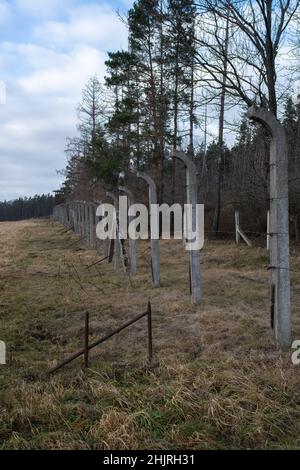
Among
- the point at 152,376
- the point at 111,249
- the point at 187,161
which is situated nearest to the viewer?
the point at 152,376

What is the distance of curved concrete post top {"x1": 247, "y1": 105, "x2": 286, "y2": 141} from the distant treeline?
397 feet

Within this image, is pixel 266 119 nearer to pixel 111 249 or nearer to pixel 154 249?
pixel 154 249

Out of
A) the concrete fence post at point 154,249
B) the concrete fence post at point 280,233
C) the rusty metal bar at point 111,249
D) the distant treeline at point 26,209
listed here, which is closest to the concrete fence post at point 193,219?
the concrete fence post at point 154,249

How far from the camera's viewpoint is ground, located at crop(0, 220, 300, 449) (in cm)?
368

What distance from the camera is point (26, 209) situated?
419 feet

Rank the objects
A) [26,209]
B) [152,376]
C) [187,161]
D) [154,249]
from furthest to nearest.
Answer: [26,209] → [154,249] → [187,161] → [152,376]

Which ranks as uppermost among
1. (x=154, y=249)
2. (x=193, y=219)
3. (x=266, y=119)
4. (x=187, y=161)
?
(x=266, y=119)

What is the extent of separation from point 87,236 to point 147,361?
54.9ft

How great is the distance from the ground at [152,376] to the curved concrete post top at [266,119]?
8.78ft

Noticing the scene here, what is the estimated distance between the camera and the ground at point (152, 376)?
368 centimetres

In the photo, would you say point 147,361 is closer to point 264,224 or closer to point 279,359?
point 279,359

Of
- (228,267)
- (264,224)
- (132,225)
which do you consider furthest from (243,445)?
(264,224)

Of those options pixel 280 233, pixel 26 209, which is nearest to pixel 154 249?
pixel 280 233

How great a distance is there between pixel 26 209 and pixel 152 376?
128m
